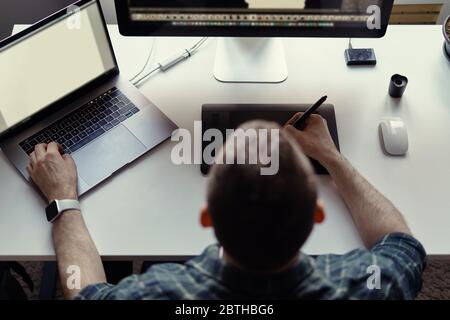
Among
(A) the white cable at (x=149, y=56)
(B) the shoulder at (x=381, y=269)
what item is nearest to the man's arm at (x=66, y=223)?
(A) the white cable at (x=149, y=56)

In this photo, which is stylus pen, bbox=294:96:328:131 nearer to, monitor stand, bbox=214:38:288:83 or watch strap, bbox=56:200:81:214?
monitor stand, bbox=214:38:288:83

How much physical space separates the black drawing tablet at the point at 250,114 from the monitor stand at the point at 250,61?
0.08m

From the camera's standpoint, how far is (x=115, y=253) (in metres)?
0.96

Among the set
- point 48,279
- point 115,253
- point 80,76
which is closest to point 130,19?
point 80,76

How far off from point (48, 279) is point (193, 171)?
69cm

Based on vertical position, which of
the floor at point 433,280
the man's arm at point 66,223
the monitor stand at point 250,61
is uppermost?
the monitor stand at point 250,61

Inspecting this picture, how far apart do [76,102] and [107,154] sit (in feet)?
0.52

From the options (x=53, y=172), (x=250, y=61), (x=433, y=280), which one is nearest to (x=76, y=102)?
(x=53, y=172)

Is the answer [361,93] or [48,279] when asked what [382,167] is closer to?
[361,93]

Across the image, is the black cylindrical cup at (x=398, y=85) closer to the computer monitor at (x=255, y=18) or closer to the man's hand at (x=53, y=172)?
the computer monitor at (x=255, y=18)

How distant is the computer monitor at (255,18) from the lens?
1.02 metres

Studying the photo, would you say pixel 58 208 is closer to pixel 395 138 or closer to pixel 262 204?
pixel 262 204

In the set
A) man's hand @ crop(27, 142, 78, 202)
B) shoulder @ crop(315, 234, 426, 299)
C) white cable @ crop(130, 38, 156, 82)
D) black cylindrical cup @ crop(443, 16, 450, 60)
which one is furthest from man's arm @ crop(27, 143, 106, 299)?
black cylindrical cup @ crop(443, 16, 450, 60)

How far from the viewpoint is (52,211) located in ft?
3.24
